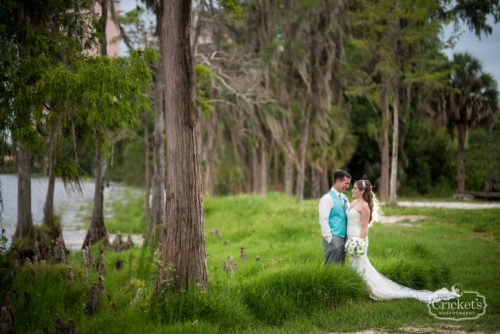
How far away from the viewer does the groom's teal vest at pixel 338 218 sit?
6.08m

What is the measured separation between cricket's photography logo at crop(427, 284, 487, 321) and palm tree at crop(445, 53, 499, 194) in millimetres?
19143

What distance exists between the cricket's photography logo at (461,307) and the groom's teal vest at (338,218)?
1519mm

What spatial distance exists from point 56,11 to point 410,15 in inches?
559

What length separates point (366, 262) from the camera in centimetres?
614

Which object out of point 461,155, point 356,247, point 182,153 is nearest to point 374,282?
point 356,247

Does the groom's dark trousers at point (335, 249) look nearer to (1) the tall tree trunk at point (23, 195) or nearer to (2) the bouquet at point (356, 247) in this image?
(2) the bouquet at point (356, 247)

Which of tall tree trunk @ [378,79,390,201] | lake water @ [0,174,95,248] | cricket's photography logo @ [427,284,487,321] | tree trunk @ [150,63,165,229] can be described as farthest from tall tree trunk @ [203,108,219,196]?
cricket's photography logo @ [427,284,487,321]

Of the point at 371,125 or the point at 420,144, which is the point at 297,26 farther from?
the point at 420,144

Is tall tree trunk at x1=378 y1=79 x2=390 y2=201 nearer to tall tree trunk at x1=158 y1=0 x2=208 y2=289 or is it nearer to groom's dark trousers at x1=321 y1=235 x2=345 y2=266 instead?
groom's dark trousers at x1=321 y1=235 x2=345 y2=266

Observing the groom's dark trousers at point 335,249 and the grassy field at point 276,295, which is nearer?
the grassy field at point 276,295

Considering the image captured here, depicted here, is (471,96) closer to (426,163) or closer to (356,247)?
(426,163)

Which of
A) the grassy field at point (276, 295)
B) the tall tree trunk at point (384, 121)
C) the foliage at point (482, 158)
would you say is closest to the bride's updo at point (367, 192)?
the grassy field at point (276, 295)

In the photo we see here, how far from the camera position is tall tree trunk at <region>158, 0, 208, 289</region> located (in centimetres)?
570

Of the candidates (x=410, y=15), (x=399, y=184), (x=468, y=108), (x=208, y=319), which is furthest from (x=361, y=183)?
(x=399, y=184)
